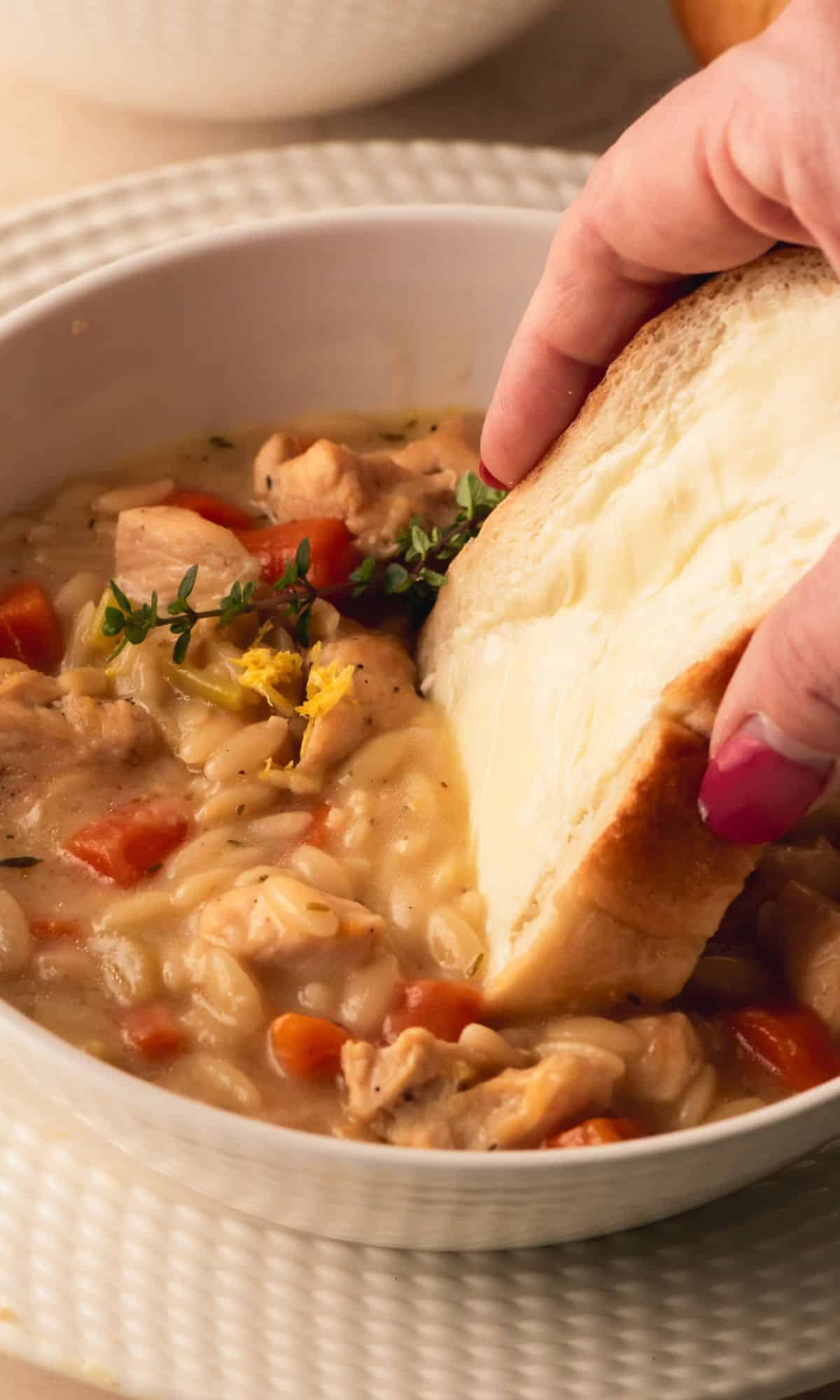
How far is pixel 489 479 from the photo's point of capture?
12.0 ft

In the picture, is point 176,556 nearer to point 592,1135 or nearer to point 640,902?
point 640,902

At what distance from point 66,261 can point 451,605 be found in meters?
1.52

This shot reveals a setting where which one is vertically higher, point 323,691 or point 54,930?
point 323,691

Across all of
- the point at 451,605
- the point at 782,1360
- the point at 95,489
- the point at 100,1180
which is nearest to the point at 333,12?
the point at 95,489

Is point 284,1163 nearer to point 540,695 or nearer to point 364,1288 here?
point 364,1288

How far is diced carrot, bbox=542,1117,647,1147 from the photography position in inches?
104

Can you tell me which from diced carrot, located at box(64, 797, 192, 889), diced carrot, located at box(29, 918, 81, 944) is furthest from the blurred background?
diced carrot, located at box(29, 918, 81, 944)

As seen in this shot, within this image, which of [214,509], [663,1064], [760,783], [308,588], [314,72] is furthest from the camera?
[314,72]

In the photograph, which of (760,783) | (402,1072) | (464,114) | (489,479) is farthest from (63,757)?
(464,114)

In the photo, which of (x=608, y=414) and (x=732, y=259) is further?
(x=608, y=414)

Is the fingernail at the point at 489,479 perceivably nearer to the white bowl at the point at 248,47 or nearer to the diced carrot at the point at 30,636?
the diced carrot at the point at 30,636

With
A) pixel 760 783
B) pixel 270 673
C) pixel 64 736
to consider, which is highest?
pixel 760 783

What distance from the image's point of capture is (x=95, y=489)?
3973 millimetres

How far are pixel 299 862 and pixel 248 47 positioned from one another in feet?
8.01
